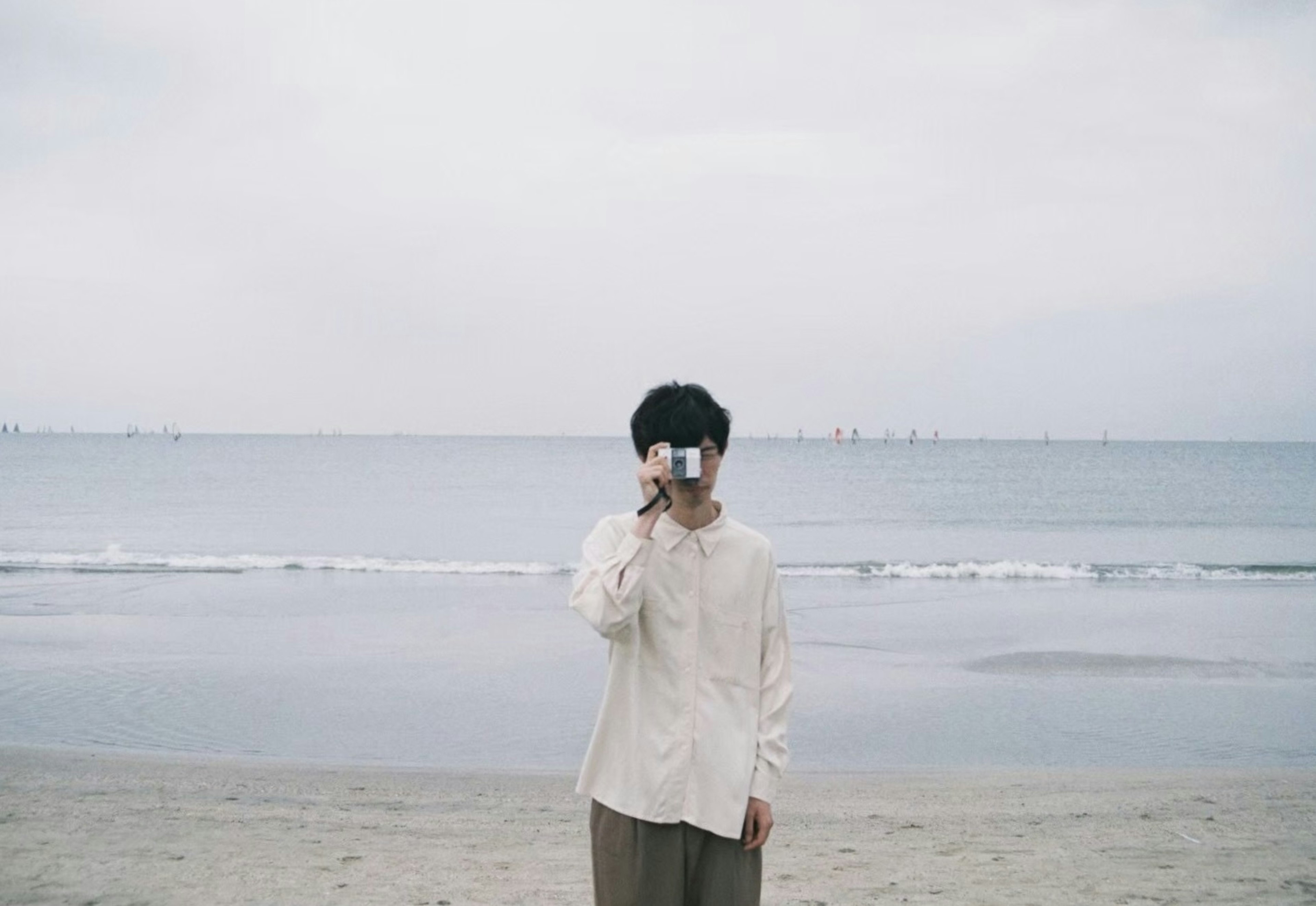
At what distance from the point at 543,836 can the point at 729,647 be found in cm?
375

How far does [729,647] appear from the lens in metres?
2.66

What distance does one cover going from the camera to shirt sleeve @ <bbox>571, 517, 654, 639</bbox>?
8.18 ft

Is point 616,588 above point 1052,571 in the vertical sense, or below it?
above

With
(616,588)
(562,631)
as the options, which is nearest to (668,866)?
(616,588)

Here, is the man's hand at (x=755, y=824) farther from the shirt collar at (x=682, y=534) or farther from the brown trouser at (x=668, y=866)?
the shirt collar at (x=682, y=534)

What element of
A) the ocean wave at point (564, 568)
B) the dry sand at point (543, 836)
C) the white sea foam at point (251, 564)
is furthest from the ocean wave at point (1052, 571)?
the dry sand at point (543, 836)

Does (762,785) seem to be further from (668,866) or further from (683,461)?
(683,461)

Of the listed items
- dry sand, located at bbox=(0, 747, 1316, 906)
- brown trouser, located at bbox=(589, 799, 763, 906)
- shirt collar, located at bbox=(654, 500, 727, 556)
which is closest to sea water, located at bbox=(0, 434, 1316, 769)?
dry sand, located at bbox=(0, 747, 1316, 906)

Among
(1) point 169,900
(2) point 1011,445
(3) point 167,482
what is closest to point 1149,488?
(3) point 167,482

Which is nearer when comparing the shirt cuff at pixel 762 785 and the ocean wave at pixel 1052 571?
the shirt cuff at pixel 762 785

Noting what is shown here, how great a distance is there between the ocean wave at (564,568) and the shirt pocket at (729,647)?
1846 cm

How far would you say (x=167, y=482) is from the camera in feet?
168

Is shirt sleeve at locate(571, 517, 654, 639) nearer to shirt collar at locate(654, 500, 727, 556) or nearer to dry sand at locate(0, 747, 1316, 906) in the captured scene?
shirt collar at locate(654, 500, 727, 556)

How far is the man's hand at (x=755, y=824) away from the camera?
102 inches
